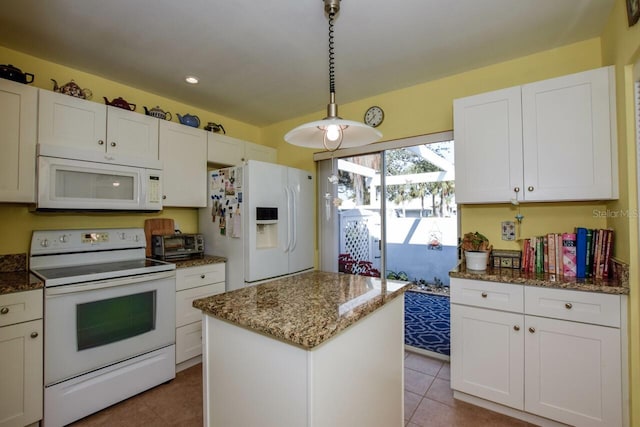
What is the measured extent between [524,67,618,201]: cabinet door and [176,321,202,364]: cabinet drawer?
287 cm

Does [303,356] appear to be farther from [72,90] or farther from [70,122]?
[72,90]

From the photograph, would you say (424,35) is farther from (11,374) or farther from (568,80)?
(11,374)

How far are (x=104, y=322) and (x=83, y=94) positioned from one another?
174cm

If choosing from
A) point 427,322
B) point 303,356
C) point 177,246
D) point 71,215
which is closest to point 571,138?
point 303,356

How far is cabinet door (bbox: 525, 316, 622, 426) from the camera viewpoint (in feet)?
5.28

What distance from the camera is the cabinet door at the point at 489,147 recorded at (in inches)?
79.8

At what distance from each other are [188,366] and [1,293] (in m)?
1.48

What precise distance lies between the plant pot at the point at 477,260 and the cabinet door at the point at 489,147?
0.39 m

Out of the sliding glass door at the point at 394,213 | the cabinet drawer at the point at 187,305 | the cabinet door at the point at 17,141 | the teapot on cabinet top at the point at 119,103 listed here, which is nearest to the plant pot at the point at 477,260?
the sliding glass door at the point at 394,213

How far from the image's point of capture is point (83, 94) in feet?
7.41

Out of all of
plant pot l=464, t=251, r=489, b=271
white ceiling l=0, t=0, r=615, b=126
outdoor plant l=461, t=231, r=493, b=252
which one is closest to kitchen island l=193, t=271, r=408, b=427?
plant pot l=464, t=251, r=489, b=271

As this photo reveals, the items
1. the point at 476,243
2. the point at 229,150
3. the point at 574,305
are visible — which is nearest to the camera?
the point at 574,305

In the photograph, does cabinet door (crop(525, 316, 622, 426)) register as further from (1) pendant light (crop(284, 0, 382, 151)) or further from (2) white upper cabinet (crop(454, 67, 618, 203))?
(1) pendant light (crop(284, 0, 382, 151))

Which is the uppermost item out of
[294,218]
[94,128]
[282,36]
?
[282,36]
